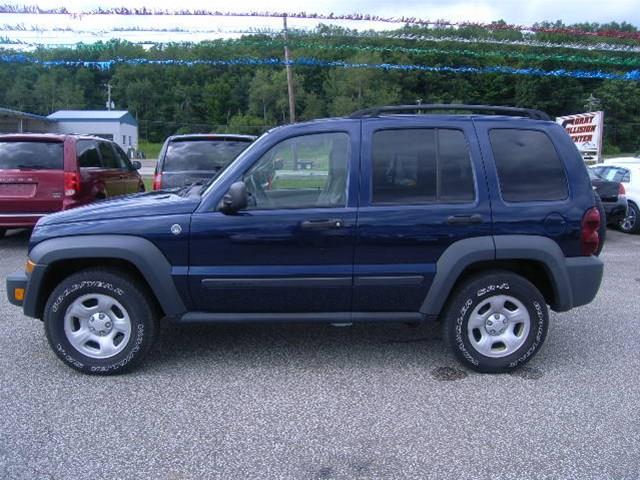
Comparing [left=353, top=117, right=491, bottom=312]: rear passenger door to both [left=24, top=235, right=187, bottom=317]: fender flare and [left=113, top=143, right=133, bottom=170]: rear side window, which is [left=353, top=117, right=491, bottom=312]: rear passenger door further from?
[left=113, top=143, right=133, bottom=170]: rear side window

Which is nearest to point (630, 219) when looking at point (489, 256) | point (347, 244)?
point (489, 256)

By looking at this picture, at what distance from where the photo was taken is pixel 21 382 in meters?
3.95

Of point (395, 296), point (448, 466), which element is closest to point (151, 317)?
point (395, 296)

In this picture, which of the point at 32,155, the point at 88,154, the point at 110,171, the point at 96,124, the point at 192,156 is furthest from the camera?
the point at 96,124

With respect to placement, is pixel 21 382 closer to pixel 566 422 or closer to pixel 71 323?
pixel 71 323

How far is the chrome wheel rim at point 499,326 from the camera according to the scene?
4.16 metres

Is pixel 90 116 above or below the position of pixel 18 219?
above

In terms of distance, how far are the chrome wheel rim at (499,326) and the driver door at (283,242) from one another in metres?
0.97

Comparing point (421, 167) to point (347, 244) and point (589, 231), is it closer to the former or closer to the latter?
point (347, 244)

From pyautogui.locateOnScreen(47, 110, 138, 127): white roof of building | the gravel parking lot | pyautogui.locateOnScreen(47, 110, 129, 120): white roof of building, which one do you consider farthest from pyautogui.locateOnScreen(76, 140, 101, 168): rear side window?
pyautogui.locateOnScreen(47, 110, 129, 120): white roof of building

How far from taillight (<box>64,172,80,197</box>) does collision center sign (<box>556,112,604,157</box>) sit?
1774 cm

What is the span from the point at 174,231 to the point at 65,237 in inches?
30.2

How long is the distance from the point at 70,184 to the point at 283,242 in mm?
5383

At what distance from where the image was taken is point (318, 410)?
Answer: 3.61m
